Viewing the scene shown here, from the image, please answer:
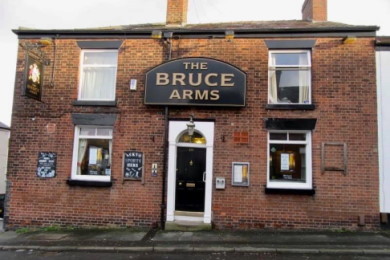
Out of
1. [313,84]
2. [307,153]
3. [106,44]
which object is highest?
[106,44]

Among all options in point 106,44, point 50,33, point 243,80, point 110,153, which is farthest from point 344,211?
point 50,33

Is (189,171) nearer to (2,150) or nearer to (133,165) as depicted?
(133,165)

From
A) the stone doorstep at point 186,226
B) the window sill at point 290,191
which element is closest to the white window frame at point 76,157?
the stone doorstep at point 186,226

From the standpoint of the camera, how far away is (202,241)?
7965 mm

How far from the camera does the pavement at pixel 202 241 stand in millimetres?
7348

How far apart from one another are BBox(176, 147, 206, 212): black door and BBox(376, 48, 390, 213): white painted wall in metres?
4.86

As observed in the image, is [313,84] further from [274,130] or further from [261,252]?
[261,252]

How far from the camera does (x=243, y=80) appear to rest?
942cm

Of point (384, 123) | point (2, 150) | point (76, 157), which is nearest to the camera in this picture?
point (384, 123)

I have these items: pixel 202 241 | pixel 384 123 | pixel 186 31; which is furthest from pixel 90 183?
pixel 384 123

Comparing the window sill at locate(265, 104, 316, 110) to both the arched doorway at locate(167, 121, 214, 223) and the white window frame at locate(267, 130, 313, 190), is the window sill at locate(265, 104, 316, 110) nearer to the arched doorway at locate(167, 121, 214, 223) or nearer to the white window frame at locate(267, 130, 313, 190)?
the white window frame at locate(267, 130, 313, 190)

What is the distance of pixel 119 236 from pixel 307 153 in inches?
218

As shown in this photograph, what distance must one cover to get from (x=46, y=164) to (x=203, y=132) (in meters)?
4.68

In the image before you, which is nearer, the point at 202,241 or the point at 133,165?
the point at 202,241
